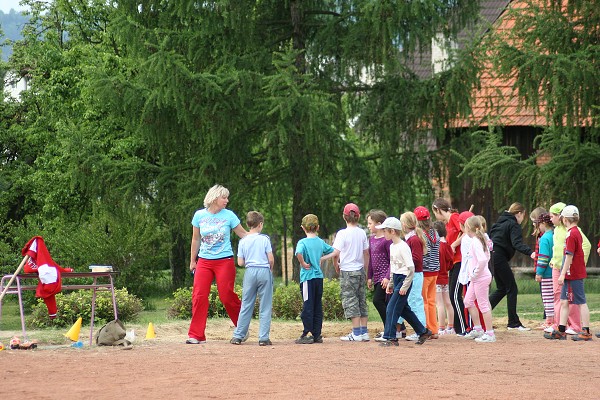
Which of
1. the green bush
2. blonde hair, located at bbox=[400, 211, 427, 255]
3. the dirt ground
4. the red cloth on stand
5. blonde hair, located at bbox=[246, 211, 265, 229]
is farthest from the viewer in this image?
the green bush

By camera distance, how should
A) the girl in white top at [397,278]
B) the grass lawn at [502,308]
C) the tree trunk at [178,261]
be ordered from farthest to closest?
the tree trunk at [178,261], the grass lawn at [502,308], the girl in white top at [397,278]

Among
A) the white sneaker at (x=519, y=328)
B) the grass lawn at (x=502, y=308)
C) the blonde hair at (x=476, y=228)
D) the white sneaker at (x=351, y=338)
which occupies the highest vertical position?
the blonde hair at (x=476, y=228)

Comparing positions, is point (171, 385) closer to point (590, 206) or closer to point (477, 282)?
point (477, 282)

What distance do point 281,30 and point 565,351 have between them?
1138cm

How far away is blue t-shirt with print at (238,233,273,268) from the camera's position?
40.2ft

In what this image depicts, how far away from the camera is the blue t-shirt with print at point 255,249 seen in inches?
483

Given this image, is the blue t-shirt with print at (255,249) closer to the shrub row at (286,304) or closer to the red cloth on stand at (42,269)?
the red cloth on stand at (42,269)

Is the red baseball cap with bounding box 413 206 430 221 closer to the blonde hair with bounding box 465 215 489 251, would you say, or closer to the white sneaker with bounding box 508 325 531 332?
the blonde hair with bounding box 465 215 489 251

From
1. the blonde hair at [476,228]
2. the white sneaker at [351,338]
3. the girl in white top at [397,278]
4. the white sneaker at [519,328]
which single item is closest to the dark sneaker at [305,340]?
the white sneaker at [351,338]

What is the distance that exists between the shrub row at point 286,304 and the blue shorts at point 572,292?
4254 millimetres

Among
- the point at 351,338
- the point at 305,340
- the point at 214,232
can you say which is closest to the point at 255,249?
the point at 214,232

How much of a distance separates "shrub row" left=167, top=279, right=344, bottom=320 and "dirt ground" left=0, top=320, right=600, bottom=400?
295 cm

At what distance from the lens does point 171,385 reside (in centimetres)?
862

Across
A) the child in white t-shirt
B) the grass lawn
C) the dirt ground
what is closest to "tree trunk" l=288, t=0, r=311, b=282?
the grass lawn
